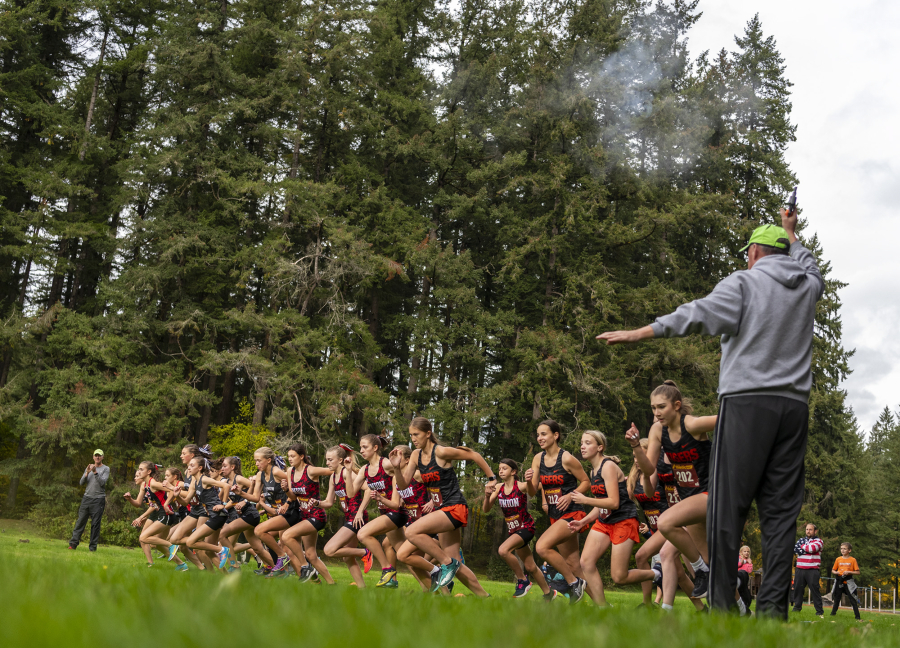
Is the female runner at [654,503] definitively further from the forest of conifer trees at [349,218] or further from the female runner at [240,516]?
the forest of conifer trees at [349,218]

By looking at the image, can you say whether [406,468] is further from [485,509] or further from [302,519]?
[302,519]

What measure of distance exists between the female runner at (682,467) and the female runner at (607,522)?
1.07 metres

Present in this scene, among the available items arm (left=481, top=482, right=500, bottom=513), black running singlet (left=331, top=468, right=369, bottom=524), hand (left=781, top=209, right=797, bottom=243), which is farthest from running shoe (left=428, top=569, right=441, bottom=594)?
hand (left=781, top=209, right=797, bottom=243)

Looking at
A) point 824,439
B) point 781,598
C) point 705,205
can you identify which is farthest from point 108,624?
point 824,439

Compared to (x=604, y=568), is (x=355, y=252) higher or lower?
higher

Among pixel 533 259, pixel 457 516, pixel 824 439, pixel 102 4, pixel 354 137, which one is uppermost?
pixel 102 4

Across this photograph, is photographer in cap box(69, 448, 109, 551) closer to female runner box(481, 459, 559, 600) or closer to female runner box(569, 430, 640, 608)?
female runner box(481, 459, 559, 600)

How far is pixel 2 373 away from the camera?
106 ft

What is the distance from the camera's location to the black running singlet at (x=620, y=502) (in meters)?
9.60

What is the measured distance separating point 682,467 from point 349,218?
2636cm

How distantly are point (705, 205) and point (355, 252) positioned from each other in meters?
15.9

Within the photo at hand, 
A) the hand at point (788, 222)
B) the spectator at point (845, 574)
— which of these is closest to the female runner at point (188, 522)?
the hand at point (788, 222)

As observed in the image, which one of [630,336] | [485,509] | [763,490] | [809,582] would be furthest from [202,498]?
[809,582]

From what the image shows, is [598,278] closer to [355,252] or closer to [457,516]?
[355,252]
